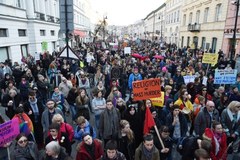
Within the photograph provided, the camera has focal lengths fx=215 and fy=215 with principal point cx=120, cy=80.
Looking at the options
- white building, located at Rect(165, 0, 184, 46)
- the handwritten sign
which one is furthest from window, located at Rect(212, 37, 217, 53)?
the handwritten sign

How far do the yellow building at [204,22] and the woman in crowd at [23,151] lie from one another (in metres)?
19.4

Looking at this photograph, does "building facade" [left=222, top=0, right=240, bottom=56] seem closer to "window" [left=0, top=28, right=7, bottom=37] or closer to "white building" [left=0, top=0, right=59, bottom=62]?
"white building" [left=0, top=0, right=59, bottom=62]

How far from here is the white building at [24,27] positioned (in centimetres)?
1568

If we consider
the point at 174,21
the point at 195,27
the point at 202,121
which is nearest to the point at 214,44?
the point at 195,27

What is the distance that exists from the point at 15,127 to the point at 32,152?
552mm

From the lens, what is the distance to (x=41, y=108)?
18.9ft

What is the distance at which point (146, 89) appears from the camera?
507 centimetres

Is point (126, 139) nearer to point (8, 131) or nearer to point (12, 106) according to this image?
point (8, 131)

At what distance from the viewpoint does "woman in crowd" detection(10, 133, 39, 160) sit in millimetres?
3682

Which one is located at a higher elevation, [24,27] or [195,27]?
[195,27]

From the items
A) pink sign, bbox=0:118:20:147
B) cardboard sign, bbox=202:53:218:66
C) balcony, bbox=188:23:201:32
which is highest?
balcony, bbox=188:23:201:32

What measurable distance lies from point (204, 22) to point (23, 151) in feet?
91.2

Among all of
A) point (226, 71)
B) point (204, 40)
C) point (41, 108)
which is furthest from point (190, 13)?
point (41, 108)

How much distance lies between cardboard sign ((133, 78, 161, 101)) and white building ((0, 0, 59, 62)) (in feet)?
→ 43.2
